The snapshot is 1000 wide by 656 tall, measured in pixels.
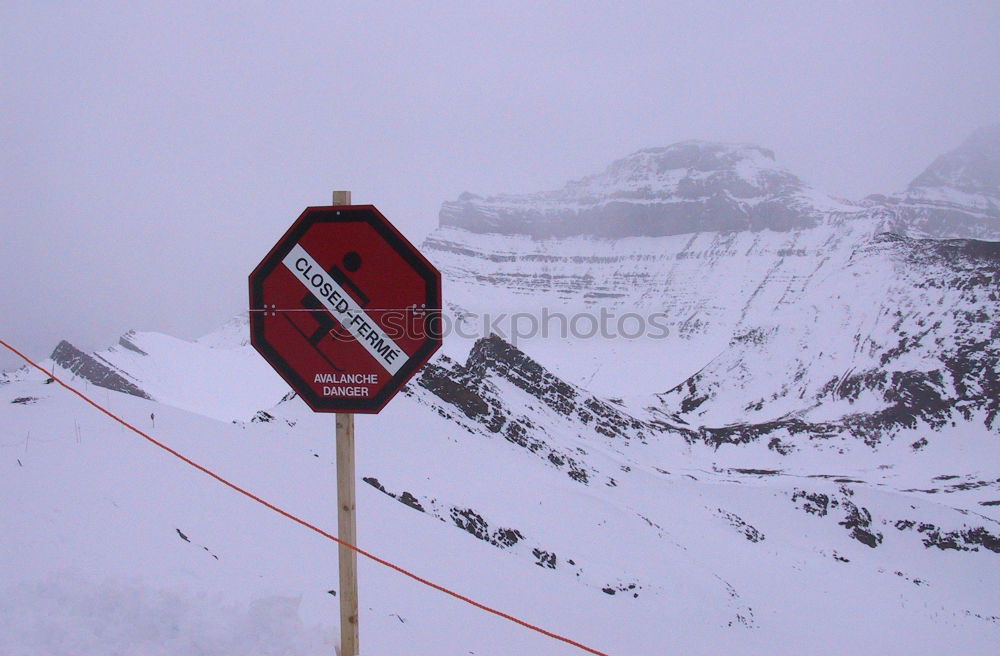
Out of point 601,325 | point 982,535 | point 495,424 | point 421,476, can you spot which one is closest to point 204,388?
point 495,424

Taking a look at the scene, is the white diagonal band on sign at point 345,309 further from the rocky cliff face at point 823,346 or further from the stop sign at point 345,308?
the rocky cliff face at point 823,346

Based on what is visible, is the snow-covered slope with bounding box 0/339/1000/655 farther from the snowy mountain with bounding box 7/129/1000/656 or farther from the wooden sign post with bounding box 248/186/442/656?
the wooden sign post with bounding box 248/186/442/656

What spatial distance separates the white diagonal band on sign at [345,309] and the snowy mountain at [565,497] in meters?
1.66

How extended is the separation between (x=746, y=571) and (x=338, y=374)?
22261mm

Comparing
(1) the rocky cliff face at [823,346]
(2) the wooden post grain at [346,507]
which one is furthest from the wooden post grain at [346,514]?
(1) the rocky cliff face at [823,346]

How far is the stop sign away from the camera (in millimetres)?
3070

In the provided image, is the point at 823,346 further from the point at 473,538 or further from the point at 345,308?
the point at 345,308

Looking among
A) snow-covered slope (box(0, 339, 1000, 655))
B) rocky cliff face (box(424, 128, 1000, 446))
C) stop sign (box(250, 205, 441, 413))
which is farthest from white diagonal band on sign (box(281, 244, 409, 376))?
rocky cliff face (box(424, 128, 1000, 446))

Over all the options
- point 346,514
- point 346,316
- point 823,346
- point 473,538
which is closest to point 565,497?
point 473,538

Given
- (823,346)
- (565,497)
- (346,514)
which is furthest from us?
(823,346)

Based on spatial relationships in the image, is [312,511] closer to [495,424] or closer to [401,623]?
[401,623]

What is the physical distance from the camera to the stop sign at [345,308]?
3.07 m

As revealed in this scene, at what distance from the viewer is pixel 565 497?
68.0ft

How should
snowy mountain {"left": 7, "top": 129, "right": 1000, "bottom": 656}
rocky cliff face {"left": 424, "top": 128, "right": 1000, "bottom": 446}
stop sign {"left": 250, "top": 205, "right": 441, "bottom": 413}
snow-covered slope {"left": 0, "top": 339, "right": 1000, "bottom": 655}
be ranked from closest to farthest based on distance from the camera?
1. stop sign {"left": 250, "top": 205, "right": 441, "bottom": 413}
2. snow-covered slope {"left": 0, "top": 339, "right": 1000, "bottom": 655}
3. snowy mountain {"left": 7, "top": 129, "right": 1000, "bottom": 656}
4. rocky cliff face {"left": 424, "top": 128, "right": 1000, "bottom": 446}
